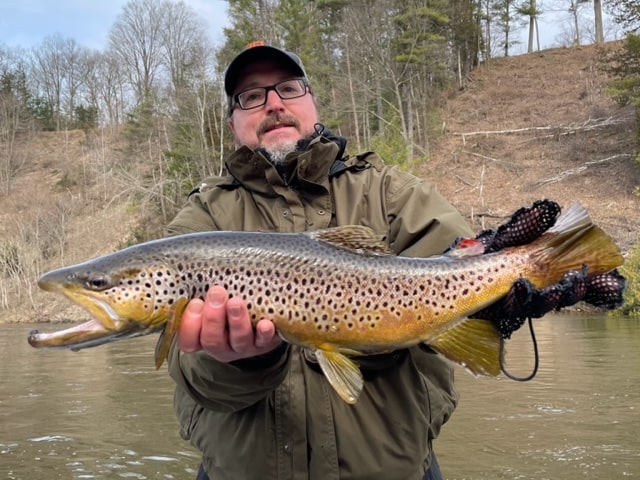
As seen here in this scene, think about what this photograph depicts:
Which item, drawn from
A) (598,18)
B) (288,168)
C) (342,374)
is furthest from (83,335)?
(598,18)

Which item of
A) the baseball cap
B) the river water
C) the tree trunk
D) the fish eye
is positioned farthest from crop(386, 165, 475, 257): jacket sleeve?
the tree trunk

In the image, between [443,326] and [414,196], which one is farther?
[414,196]

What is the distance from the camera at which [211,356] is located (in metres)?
2.81

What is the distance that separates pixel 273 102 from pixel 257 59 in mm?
349

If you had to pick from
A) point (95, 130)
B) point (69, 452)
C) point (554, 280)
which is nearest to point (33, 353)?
point (69, 452)

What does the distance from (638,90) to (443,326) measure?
111 feet

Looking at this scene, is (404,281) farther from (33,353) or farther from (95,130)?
(95,130)

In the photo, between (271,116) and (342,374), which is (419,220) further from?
(271,116)

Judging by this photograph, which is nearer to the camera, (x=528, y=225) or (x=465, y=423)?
(x=528, y=225)

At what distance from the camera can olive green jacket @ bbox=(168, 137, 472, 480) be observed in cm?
287

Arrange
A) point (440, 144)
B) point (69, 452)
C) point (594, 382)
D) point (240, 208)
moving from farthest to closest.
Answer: point (440, 144)
point (594, 382)
point (69, 452)
point (240, 208)

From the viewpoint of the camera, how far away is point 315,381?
3006 millimetres

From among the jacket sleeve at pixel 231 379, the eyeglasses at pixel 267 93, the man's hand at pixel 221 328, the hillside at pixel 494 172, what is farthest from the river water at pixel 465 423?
the hillside at pixel 494 172

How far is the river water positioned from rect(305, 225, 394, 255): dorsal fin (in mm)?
4968
